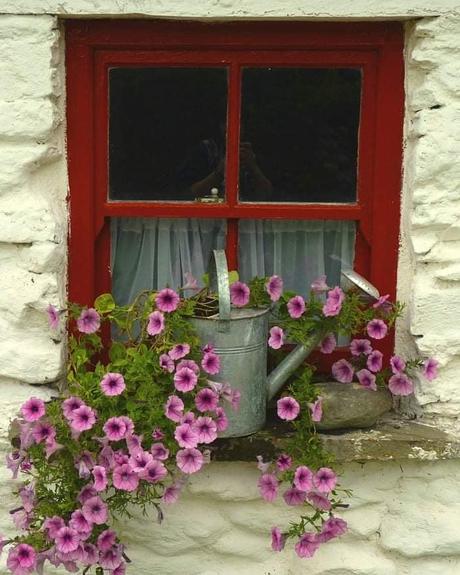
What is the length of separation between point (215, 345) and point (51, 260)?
477 millimetres

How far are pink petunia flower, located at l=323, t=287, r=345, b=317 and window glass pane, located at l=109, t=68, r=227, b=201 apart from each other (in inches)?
17.7

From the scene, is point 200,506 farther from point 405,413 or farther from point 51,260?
point 51,260

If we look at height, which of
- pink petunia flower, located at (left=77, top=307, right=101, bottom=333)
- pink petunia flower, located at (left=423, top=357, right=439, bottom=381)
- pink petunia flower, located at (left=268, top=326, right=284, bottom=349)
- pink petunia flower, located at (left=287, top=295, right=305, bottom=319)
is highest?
pink petunia flower, located at (left=287, top=295, right=305, bottom=319)

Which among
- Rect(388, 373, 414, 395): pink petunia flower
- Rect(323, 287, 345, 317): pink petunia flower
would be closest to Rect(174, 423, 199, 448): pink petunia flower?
Rect(323, 287, 345, 317): pink petunia flower

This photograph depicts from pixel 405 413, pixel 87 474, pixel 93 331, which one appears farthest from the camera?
pixel 405 413

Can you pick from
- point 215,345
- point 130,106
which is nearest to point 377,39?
point 130,106

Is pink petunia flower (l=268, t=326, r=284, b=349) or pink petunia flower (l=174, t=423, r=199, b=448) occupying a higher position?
pink petunia flower (l=268, t=326, r=284, b=349)

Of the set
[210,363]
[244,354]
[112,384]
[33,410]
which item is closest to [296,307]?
[244,354]

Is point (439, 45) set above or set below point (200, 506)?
above

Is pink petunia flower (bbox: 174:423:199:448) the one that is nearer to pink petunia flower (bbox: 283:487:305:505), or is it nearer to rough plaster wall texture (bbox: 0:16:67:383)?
pink petunia flower (bbox: 283:487:305:505)

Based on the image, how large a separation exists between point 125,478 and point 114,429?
4.6 inches

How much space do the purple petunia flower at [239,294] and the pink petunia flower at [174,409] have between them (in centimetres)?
29

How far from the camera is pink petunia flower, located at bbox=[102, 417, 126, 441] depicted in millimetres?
2244

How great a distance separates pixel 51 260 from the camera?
243 centimetres
